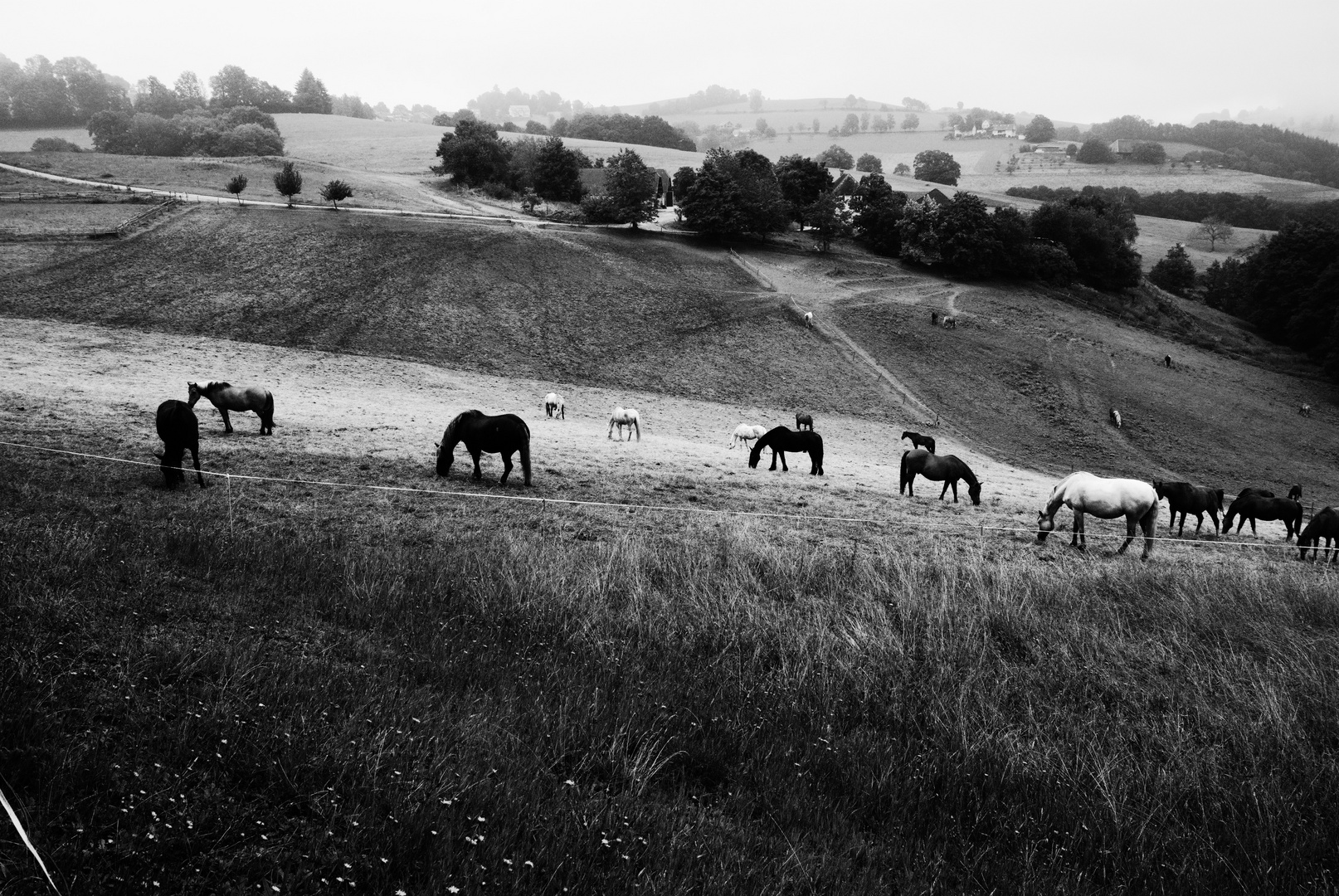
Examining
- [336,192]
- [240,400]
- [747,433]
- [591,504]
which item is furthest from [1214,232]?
[240,400]

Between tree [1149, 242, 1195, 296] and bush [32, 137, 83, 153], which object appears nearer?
tree [1149, 242, 1195, 296]

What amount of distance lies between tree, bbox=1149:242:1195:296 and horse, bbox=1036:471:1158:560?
95.9m

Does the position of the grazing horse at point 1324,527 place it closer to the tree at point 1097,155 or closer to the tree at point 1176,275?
the tree at point 1176,275

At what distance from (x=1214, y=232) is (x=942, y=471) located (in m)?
127

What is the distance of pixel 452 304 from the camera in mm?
52312

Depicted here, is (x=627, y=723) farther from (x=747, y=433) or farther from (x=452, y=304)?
(x=452, y=304)

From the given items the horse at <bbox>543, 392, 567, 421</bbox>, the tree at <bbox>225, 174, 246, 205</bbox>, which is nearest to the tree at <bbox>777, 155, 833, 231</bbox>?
the tree at <bbox>225, 174, 246, 205</bbox>

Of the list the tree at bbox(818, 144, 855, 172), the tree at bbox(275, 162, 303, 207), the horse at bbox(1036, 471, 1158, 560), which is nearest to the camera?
the horse at bbox(1036, 471, 1158, 560)

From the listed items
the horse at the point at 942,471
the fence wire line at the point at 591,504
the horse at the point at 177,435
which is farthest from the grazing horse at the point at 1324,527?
Result: the horse at the point at 177,435

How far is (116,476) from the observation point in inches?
535

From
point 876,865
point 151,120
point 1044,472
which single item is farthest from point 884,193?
point 151,120

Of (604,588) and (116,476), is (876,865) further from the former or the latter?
(116,476)

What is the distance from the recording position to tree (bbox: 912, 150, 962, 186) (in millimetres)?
141625

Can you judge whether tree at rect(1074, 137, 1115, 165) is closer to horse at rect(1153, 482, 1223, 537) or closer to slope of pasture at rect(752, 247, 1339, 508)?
slope of pasture at rect(752, 247, 1339, 508)
